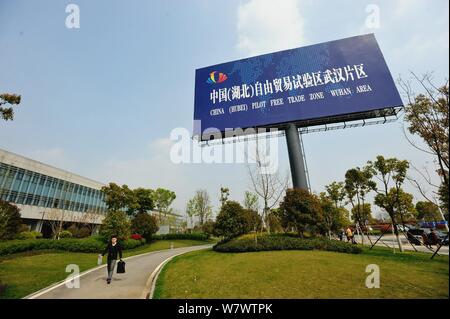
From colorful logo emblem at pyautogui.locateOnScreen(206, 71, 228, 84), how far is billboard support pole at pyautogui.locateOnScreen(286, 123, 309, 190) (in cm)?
736

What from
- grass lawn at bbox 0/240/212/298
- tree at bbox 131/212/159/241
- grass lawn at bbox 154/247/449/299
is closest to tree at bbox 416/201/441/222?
grass lawn at bbox 154/247/449/299

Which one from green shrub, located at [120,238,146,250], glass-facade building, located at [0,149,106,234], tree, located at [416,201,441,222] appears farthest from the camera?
tree, located at [416,201,441,222]

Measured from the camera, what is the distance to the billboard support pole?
15688mm

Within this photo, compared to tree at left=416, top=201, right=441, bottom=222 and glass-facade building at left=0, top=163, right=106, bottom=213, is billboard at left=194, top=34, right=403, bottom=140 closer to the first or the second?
glass-facade building at left=0, top=163, right=106, bottom=213

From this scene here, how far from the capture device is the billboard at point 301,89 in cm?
1501

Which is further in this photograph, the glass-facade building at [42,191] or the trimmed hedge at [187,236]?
the trimmed hedge at [187,236]

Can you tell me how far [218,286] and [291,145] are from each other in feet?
39.9

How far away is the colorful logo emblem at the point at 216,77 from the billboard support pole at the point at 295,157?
7.36m

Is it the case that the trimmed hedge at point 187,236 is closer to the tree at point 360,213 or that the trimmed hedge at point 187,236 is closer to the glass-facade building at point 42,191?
the glass-facade building at point 42,191

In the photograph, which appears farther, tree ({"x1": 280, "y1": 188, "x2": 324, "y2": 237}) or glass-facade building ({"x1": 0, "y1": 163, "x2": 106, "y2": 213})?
glass-facade building ({"x1": 0, "y1": 163, "x2": 106, "y2": 213})

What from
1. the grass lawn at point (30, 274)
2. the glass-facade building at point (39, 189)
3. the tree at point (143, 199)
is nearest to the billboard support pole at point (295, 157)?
the grass lawn at point (30, 274)

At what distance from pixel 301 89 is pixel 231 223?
473 inches
